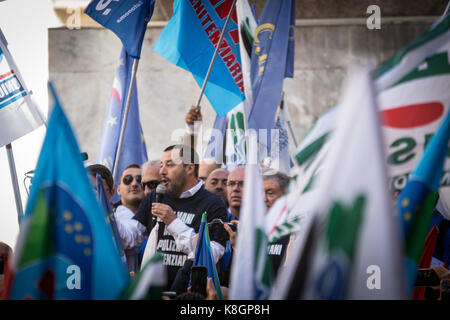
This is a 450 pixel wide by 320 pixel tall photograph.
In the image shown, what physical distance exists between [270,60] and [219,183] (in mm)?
1175

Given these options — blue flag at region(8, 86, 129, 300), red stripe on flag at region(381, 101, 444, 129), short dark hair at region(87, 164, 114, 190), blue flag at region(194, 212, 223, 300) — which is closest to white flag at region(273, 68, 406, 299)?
red stripe on flag at region(381, 101, 444, 129)

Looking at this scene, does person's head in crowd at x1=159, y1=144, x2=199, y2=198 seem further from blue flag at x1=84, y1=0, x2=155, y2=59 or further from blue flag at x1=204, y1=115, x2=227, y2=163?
blue flag at x1=204, y1=115, x2=227, y2=163

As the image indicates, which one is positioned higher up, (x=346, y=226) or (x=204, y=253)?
(x=204, y=253)

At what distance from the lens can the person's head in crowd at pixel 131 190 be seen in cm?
451

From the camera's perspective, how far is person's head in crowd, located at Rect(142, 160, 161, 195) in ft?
15.0

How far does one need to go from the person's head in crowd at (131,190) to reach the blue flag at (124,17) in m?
1.05

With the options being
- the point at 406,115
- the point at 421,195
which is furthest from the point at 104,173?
the point at 421,195

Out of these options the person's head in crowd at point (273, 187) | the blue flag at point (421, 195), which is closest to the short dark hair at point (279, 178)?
the person's head in crowd at point (273, 187)

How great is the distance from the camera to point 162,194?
12.0 feet

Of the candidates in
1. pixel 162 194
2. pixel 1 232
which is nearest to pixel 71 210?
pixel 162 194

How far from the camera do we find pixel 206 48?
478 centimetres

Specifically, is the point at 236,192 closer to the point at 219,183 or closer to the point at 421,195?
the point at 219,183

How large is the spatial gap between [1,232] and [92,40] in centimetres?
559

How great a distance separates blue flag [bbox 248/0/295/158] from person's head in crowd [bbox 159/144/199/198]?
0.69m
